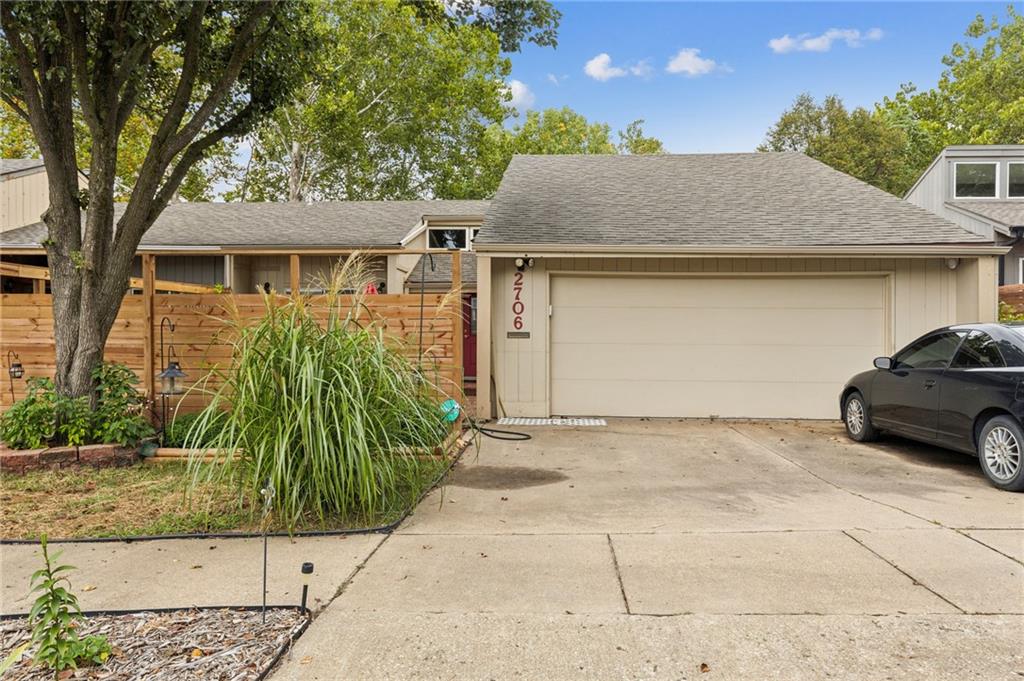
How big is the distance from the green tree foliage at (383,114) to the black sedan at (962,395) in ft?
54.8

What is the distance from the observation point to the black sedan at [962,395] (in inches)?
185

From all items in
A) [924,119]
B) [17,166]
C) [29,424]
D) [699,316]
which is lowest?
[29,424]

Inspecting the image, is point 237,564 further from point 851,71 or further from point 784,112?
point 784,112

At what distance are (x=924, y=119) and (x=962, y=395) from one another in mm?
30605

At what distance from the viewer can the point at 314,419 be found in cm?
367

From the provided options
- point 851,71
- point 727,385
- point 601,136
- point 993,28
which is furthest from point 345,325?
point 993,28

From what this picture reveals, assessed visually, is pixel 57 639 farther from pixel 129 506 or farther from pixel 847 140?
pixel 847 140

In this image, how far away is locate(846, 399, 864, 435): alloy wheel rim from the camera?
22.1 ft

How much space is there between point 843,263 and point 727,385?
2321mm

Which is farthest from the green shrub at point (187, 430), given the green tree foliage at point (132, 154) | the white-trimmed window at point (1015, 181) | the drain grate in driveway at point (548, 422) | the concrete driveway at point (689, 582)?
the white-trimmed window at point (1015, 181)

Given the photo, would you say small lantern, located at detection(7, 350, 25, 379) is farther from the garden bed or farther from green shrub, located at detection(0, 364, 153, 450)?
the garden bed

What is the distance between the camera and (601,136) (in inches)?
1351

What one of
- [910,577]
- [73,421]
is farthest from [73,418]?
[910,577]

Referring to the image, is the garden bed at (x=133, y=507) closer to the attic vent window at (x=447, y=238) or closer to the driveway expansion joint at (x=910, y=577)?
the driveway expansion joint at (x=910, y=577)
